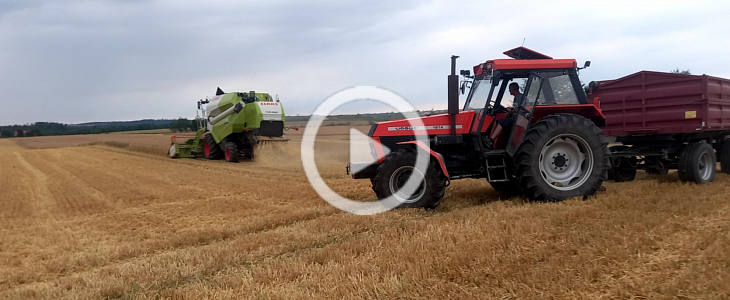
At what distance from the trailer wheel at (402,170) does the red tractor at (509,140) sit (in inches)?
0.6

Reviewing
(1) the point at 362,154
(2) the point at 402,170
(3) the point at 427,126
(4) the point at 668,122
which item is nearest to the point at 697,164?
(4) the point at 668,122

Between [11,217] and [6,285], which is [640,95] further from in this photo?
[11,217]

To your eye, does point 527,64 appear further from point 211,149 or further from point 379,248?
point 211,149

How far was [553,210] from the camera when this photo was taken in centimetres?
596

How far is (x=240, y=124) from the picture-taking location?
18.5 metres

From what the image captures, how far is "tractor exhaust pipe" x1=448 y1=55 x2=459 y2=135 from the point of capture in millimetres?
6582

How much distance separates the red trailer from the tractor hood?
3.48m

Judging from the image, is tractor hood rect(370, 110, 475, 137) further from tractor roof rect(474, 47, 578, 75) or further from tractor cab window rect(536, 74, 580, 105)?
tractor cab window rect(536, 74, 580, 105)

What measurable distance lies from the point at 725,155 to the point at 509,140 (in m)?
5.85

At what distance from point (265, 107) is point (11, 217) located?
1054 cm

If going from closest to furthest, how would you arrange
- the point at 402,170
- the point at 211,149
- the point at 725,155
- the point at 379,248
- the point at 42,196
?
the point at 379,248, the point at 402,170, the point at 725,155, the point at 42,196, the point at 211,149

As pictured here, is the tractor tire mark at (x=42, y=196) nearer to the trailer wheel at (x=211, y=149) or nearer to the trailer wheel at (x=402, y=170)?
the trailer wheel at (x=402, y=170)

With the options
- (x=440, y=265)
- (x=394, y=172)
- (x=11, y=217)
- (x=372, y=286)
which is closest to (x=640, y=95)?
(x=394, y=172)

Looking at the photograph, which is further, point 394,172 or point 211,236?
point 394,172
